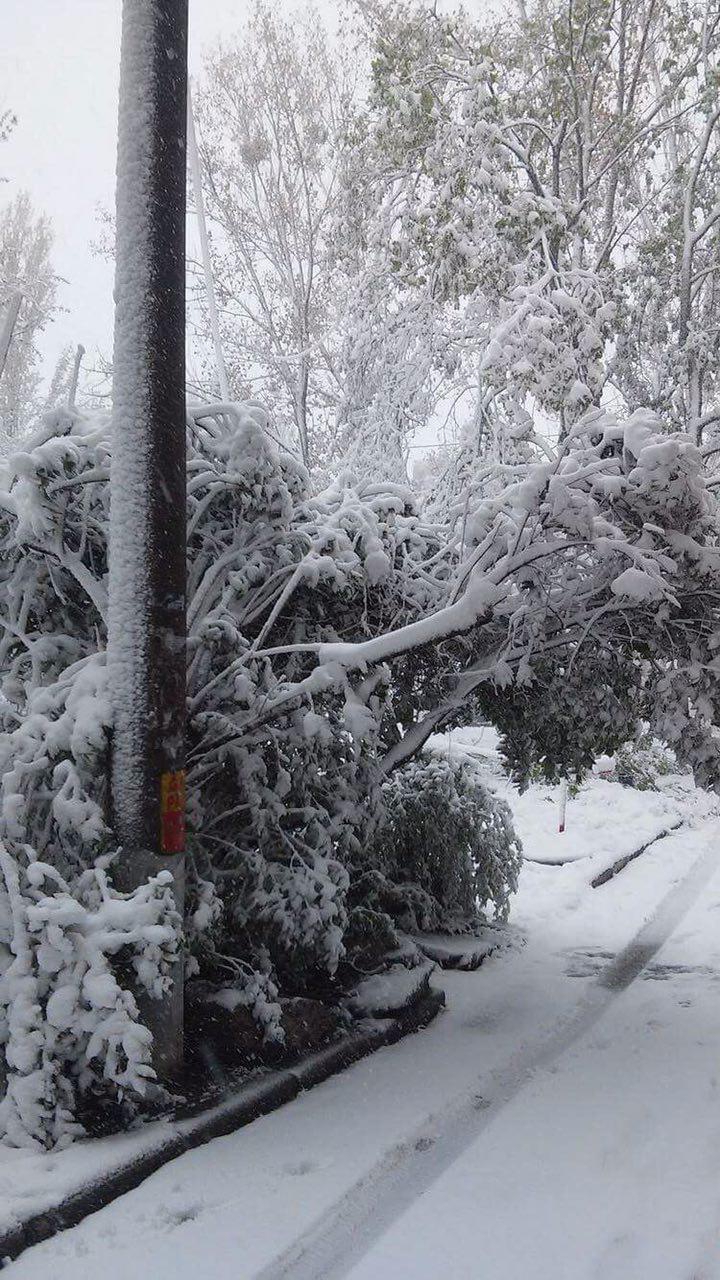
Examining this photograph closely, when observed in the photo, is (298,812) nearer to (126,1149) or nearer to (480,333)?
(126,1149)

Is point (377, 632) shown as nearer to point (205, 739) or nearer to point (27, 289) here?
point (205, 739)

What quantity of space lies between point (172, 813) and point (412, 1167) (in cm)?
198

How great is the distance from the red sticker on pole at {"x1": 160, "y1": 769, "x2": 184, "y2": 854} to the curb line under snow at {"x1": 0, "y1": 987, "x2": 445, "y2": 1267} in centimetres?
128

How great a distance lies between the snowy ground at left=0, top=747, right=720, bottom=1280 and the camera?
3.99m

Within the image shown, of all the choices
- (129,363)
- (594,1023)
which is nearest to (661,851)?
(594,1023)

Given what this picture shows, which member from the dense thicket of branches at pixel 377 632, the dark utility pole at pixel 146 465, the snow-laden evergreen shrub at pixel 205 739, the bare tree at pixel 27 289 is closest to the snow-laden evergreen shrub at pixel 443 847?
the dense thicket of branches at pixel 377 632

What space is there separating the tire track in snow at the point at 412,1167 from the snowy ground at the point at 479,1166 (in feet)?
0.04

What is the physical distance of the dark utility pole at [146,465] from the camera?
520cm

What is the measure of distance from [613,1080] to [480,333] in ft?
32.6

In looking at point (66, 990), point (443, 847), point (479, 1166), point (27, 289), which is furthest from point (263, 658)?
point (27, 289)

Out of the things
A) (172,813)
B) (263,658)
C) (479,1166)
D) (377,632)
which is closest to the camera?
(479,1166)

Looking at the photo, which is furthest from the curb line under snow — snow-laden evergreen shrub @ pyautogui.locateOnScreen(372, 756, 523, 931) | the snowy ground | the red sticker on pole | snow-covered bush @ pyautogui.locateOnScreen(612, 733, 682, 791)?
snow-covered bush @ pyautogui.locateOnScreen(612, 733, 682, 791)

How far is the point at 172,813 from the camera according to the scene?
17.3 ft

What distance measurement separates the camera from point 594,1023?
282 inches
